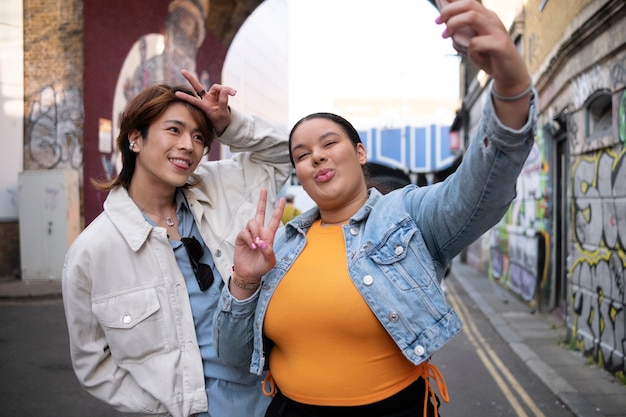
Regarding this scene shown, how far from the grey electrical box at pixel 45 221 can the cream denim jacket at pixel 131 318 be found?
1023cm

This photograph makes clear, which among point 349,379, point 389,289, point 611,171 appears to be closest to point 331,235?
point 389,289

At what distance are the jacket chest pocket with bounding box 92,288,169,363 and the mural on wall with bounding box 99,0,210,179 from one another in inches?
440

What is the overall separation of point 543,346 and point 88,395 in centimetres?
537

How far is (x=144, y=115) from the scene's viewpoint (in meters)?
2.21

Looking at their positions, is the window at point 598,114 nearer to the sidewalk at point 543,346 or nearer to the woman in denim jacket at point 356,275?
the sidewalk at point 543,346

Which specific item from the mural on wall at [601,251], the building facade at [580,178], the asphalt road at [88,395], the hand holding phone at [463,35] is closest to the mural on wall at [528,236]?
the building facade at [580,178]

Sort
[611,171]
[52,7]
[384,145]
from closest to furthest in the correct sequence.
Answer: [611,171]
[52,7]
[384,145]

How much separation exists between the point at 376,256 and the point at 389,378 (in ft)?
1.26

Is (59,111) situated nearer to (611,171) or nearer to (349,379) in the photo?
(611,171)

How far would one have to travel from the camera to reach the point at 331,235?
1863 millimetres

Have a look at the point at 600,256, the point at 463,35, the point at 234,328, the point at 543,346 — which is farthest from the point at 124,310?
the point at 543,346

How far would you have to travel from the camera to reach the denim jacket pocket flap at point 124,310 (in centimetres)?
202

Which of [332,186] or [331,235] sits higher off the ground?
[332,186]

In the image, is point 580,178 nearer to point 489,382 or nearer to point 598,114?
point 598,114
